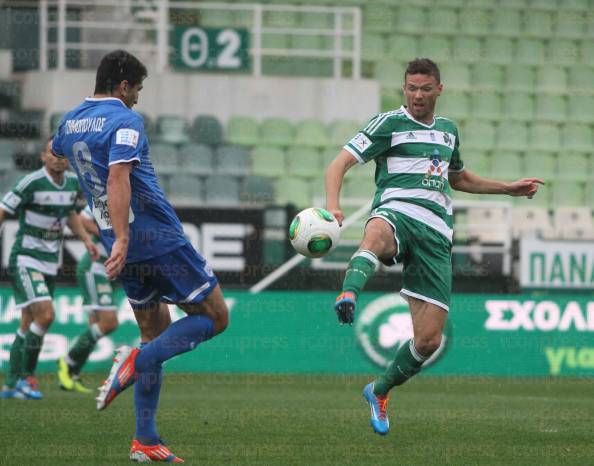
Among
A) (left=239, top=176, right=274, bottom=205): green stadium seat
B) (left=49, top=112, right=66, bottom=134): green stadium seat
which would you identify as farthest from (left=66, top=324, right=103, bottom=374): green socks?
(left=49, top=112, right=66, bottom=134): green stadium seat

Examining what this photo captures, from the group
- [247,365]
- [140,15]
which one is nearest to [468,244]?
[247,365]

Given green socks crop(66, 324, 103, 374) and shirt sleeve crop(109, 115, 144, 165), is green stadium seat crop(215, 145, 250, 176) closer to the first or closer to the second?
green socks crop(66, 324, 103, 374)

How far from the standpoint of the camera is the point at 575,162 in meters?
20.5

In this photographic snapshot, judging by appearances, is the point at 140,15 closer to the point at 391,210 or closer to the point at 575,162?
the point at 575,162

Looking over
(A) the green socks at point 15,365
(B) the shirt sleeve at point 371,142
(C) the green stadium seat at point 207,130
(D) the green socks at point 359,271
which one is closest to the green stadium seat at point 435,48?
(C) the green stadium seat at point 207,130

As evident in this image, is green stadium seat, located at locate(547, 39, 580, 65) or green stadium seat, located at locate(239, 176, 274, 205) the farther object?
green stadium seat, located at locate(547, 39, 580, 65)

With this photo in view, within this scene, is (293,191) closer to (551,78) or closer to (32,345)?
(551,78)

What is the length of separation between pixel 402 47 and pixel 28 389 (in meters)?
11.9

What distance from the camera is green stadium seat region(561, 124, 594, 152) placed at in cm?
2084

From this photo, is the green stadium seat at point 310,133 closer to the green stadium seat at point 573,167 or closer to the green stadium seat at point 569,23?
the green stadium seat at point 573,167

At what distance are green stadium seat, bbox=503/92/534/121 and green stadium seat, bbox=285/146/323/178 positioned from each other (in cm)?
388

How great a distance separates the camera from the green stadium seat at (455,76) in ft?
68.8

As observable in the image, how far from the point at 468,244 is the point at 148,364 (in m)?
9.28

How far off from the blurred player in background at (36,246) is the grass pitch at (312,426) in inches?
22.9
